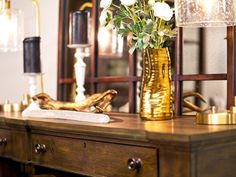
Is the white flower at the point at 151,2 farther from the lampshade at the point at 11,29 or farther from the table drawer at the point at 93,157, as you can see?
the lampshade at the point at 11,29

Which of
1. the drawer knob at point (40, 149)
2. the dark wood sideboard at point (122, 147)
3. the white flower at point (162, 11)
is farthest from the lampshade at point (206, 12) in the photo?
the drawer knob at point (40, 149)

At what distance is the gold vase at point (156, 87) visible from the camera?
59.5 inches

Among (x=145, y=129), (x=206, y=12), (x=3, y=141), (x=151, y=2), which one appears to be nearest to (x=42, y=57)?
(x=3, y=141)

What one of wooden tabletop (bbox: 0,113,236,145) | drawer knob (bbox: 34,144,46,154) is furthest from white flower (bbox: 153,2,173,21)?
drawer knob (bbox: 34,144,46,154)

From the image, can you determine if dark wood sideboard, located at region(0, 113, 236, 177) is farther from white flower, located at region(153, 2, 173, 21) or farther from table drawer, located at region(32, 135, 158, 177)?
white flower, located at region(153, 2, 173, 21)

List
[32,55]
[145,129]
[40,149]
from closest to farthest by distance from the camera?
[145,129] < [40,149] < [32,55]

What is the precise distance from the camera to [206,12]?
4.78 feet

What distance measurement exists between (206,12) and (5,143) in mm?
962

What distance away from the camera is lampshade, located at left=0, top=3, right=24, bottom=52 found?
2.24 meters

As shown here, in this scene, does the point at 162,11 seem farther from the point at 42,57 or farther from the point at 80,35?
the point at 42,57

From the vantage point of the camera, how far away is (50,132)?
164 centimetres

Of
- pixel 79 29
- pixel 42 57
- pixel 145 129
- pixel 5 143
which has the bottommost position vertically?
pixel 5 143

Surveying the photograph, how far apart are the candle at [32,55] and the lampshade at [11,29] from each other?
0.18m

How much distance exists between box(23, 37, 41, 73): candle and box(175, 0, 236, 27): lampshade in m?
0.86
